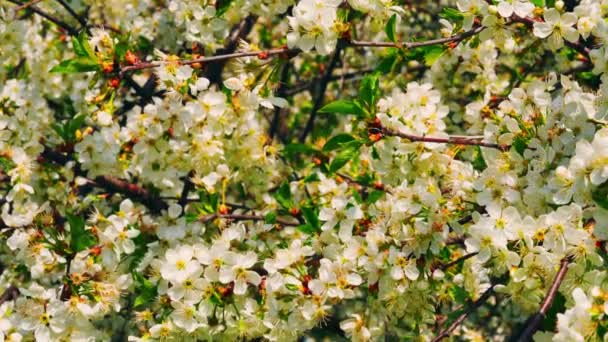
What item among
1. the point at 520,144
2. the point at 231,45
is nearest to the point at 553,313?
the point at 520,144

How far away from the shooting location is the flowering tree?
2703mm

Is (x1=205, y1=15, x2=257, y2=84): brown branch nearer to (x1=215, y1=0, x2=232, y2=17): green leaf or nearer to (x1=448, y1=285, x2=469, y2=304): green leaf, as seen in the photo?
(x1=215, y1=0, x2=232, y2=17): green leaf

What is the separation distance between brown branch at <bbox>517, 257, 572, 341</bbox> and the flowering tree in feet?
0.05

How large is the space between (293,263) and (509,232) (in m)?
0.92

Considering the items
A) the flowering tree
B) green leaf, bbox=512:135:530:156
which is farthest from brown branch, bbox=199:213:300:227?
green leaf, bbox=512:135:530:156

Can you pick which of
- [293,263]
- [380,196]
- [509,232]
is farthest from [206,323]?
[509,232]

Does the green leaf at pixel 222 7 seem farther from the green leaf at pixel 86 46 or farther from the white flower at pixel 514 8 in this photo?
the white flower at pixel 514 8

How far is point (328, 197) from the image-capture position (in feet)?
12.1

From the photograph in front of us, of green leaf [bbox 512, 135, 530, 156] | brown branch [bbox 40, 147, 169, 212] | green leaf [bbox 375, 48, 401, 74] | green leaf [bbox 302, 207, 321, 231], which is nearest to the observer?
green leaf [bbox 512, 135, 530, 156]

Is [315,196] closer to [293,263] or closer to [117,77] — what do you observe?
[293,263]

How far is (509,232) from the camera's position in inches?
104

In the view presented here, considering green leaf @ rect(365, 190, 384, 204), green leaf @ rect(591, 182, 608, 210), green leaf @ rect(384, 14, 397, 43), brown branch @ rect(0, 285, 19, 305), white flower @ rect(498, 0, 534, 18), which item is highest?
white flower @ rect(498, 0, 534, 18)

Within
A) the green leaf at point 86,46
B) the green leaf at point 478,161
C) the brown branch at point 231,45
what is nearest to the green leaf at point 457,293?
the green leaf at point 478,161

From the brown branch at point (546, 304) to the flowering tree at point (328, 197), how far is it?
16 mm
